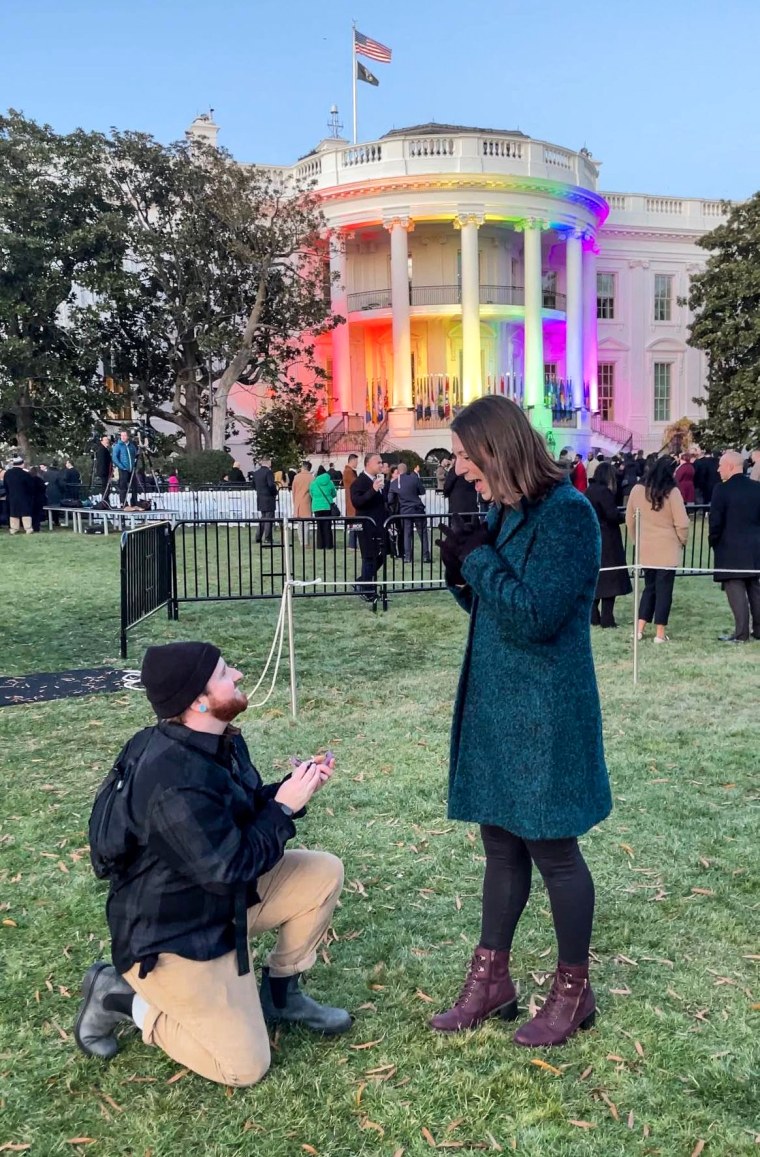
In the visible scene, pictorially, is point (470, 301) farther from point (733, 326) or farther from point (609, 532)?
point (609, 532)

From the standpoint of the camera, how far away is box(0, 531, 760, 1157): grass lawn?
9.14 ft

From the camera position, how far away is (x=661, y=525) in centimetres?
947

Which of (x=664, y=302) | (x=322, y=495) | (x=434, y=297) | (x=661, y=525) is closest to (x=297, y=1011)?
(x=661, y=525)

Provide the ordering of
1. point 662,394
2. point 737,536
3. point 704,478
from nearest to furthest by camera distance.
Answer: point 737,536
point 704,478
point 662,394

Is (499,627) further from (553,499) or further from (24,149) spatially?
(24,149)

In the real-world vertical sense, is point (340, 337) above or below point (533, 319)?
below

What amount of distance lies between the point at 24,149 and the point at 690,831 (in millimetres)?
28975

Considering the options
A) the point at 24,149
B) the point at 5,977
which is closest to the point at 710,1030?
the point at 5,977

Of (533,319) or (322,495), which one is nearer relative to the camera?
(322,495)

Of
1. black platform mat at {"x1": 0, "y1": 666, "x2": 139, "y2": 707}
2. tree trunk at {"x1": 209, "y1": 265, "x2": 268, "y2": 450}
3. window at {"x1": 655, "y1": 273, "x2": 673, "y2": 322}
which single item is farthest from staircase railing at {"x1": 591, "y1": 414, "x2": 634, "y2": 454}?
black platform mat at {"x1": 0, "y1": 666, "x2": 139, "y2": 707}

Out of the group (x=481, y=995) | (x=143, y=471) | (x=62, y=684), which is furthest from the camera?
(x=143, y=471)

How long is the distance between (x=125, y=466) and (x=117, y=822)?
773 inches

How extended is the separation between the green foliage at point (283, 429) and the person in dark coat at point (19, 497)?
39.4ft

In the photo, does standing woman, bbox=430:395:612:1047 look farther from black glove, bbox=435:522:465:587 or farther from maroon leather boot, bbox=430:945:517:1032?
maroon leather boot, bbox=430:945:517:1032
